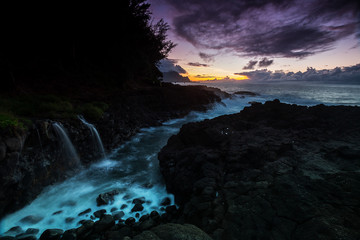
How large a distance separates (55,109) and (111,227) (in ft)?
28.9

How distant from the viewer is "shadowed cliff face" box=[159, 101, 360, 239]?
154 inches

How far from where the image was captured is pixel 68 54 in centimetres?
2225

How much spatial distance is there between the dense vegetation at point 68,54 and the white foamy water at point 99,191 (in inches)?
163

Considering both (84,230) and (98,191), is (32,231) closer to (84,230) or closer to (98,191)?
(84,230)

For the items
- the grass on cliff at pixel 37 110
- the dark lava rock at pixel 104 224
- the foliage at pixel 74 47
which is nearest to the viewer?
the dark lava rock at pixel 104 224

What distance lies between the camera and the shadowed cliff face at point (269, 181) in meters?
3.91

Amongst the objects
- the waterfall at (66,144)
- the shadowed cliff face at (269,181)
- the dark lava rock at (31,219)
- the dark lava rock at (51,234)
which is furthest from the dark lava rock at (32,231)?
the shadowed cliff face at (269,181)

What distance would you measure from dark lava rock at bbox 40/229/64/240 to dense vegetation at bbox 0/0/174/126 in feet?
21.7

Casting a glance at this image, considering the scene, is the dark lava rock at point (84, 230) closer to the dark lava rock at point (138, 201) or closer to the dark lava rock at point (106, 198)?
the dark lava rock at point (106, 198)

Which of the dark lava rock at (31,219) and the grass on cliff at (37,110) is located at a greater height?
the grass on cliff at (37,110)

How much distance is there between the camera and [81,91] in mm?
17953

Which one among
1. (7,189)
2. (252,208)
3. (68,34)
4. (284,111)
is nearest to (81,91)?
(68,34)

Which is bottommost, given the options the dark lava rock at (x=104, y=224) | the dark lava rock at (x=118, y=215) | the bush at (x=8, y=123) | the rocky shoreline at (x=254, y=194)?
the dark lava rock at (x=118, y=215)

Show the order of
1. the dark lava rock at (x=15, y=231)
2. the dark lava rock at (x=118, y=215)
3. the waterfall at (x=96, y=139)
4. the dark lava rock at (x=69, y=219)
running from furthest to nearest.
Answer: the waterfall at (x=96, y=139)
the dark lava rock at (x=69, y=219)
the dark lava rock at (x=118, y=215)
the dark lava rock at (x=15, y=231)
